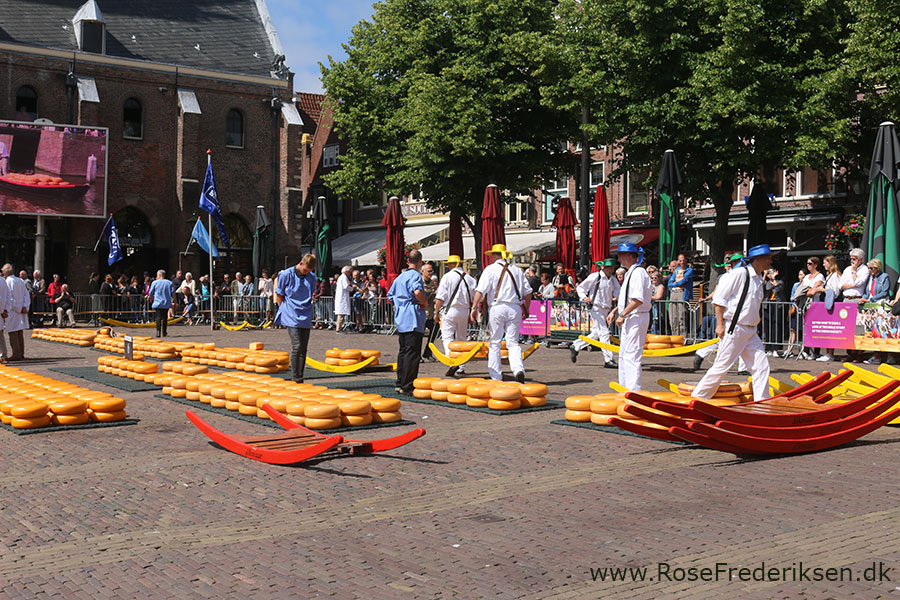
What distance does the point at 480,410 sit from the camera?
37.8 feet

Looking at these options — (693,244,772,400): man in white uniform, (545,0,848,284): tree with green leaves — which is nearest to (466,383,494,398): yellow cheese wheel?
(693,244,772,400): man in white uniform

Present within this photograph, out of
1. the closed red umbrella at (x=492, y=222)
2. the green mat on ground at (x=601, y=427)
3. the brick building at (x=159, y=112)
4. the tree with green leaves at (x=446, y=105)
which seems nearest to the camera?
the green mat on ground at (x=601, y=427)

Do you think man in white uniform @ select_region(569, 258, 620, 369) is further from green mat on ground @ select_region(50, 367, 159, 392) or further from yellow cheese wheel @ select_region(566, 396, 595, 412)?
green mat on ground @ select_region(50, 367, 159, 392)

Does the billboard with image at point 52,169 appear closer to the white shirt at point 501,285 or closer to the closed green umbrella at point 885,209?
the white shirt at point 501,285

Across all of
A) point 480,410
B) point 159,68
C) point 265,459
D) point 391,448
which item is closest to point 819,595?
point 391,448

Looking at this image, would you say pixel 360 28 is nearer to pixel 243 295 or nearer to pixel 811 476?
pixel 243 295

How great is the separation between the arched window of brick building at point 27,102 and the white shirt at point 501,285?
33.0m

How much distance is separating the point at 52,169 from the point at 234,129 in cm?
984

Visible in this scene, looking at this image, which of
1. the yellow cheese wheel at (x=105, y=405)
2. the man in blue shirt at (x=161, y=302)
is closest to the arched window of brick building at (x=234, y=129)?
the man in blue shirt at (x=161, y=302)

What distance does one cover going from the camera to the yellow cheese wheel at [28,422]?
1013 centimetres

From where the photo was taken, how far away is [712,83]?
2638cm

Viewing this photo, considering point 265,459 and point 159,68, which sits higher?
point 159,68

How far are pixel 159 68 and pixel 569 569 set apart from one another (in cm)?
4295

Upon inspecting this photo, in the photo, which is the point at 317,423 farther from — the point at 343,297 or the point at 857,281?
the point at 343,297
